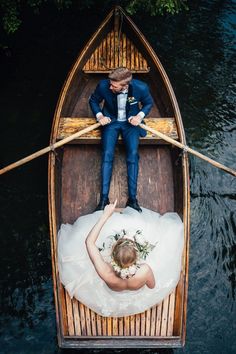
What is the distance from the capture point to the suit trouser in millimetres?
4777

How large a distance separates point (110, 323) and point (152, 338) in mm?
454

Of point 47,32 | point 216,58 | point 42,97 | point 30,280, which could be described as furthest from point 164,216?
point 47,32

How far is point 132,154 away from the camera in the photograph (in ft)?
15.8

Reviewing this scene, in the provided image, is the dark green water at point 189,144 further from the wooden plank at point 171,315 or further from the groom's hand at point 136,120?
the groom's hand at point 136,120

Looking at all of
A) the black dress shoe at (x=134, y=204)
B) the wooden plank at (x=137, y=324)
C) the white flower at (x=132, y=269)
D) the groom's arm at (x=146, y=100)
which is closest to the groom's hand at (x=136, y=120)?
the groom's arm at (x=146, y=100)

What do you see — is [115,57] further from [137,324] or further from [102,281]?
[137,324]

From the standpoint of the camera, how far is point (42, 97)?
6.82m

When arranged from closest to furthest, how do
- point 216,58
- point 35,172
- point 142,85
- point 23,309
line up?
point 142,85, point 23,309, point 35,172, point 216,58

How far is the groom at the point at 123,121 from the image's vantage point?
4617 millimetres

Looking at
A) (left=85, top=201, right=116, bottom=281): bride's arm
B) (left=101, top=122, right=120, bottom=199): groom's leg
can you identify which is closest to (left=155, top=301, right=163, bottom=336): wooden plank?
(left=85, top=201, right=116, bottom=281): bride's arm

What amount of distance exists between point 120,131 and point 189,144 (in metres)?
1.76

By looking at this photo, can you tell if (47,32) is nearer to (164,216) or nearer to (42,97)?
(42,97)

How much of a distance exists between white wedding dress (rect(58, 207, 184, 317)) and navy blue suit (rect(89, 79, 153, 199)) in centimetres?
48

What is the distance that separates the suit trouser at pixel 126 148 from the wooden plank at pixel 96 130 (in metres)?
0.20
